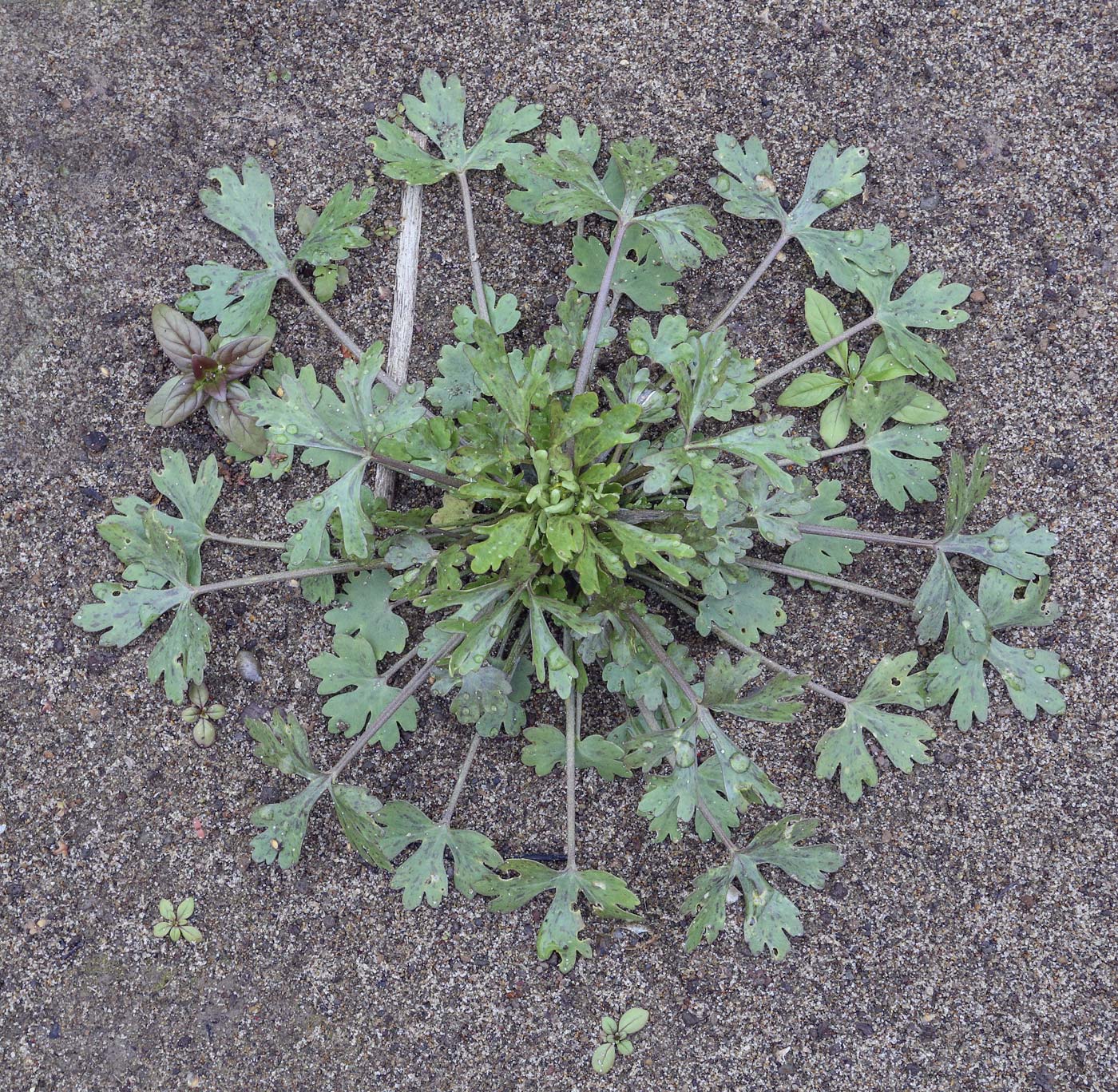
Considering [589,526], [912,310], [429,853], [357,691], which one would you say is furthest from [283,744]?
[912,310]

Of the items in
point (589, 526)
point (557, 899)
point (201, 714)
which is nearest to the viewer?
point (589, 526)

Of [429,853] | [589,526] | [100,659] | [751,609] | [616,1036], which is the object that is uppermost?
[589,526]

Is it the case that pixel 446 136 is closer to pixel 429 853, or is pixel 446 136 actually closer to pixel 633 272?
pixel 633 272

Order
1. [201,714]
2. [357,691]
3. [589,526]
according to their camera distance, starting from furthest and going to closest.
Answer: [201,714], [357,691], [589,526]

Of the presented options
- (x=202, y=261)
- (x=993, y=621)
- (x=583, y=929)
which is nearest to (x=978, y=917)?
(x=993, y=621)

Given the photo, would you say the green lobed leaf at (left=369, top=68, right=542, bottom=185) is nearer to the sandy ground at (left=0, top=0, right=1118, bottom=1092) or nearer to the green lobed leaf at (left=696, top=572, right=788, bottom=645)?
the sandy ground at (left=0, top=0, right=1118, bottom=1092)

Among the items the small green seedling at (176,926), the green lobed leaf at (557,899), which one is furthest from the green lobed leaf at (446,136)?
the small green seedling at (176,926)

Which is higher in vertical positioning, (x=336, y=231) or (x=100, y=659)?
(x=336, y=231)
